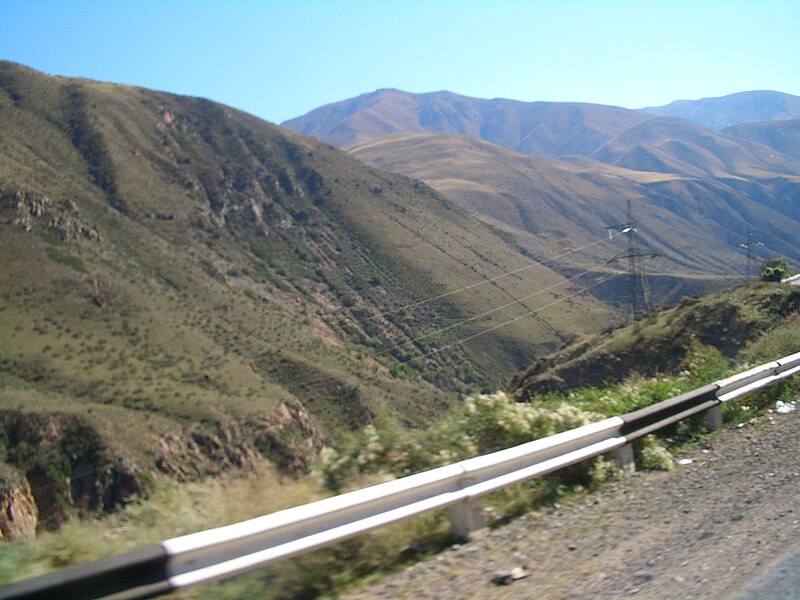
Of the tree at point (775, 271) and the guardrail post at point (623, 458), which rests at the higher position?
the guardrail post at point (623, 458)

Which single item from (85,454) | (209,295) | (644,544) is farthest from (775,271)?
(209,295)

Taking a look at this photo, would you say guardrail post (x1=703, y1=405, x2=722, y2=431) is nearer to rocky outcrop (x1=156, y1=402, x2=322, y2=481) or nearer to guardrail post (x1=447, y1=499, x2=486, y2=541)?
guardrail post (x1=447, y1=499, x2=486, y2=541)

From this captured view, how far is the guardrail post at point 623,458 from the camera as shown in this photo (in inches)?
271

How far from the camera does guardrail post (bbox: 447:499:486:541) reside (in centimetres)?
537

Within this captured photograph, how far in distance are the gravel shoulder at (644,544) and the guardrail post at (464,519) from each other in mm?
156

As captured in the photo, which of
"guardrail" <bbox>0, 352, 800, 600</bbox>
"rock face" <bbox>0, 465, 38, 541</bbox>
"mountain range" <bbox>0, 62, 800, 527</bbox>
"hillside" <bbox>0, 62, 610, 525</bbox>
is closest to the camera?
"guardrail" <bbox>0, 352, 800, 600</bbox>

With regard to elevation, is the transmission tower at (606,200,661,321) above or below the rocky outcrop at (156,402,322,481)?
above

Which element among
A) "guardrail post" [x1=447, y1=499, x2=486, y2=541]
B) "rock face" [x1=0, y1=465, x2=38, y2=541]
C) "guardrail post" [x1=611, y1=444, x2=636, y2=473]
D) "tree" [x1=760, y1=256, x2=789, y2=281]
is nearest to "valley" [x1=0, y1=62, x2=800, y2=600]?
"rock face" [x1=0, y1=465, x2=38, y2=541]

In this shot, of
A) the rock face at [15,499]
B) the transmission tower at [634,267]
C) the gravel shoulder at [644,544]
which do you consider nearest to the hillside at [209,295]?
the rock face at [15,499]

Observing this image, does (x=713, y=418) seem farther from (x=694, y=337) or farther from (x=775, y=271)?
(x=775, y=271)

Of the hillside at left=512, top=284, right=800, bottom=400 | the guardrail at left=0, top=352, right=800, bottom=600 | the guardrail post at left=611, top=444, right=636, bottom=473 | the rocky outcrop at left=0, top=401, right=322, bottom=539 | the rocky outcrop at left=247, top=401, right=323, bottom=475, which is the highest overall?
the guardrail at left=0, top=352, right=800, bottom=600

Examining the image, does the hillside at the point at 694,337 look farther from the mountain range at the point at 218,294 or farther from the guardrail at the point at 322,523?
the mountain range at the point at 218,294

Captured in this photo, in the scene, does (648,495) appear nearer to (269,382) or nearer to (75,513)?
(75,513)

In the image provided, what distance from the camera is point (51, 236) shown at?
6888cm
